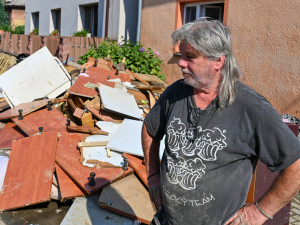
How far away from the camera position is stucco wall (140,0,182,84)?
8.10m

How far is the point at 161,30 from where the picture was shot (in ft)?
27.8

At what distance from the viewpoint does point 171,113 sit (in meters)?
2.05

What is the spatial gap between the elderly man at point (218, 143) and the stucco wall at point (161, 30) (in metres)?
5.97

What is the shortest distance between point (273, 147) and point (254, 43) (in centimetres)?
478

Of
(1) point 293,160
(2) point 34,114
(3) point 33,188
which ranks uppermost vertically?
(1) point 293,160

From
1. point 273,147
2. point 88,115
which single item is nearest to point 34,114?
point 88,115

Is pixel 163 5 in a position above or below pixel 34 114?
above

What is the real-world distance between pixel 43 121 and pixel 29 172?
148 centimetres

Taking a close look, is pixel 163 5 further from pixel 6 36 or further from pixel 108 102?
pixel 6 36

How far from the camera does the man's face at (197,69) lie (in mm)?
1874

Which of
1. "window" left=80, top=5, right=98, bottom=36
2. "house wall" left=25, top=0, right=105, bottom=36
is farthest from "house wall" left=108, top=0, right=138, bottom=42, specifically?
"window" left=80, top=5, right=98, bottom=36

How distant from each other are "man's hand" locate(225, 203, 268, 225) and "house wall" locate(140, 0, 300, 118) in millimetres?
4016

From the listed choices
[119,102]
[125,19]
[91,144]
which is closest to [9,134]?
[91,144]

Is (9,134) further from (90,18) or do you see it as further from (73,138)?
(90,18)
